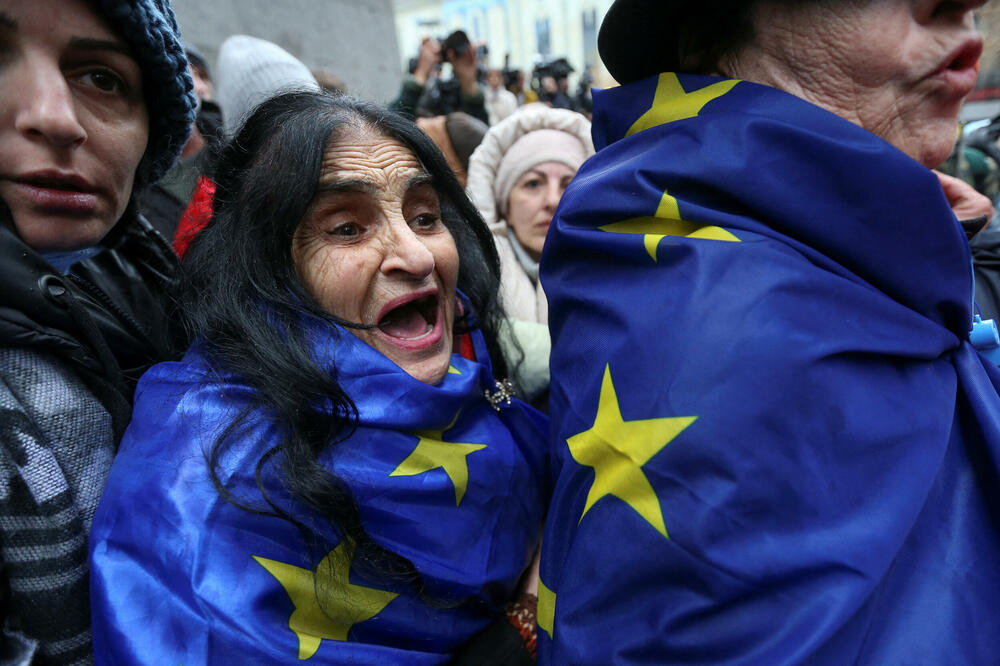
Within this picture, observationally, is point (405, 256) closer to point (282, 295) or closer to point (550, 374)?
point (282, 295)

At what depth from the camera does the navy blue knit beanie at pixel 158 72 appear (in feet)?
4.03

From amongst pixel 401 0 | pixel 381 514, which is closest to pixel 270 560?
pixel 381 514

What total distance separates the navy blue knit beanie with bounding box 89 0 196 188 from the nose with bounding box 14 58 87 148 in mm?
186

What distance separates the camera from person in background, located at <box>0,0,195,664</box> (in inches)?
39.4

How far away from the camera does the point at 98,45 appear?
118cm

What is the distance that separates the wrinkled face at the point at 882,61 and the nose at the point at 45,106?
1176mm

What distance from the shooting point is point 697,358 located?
0.79 m

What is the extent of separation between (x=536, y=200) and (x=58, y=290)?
217cm

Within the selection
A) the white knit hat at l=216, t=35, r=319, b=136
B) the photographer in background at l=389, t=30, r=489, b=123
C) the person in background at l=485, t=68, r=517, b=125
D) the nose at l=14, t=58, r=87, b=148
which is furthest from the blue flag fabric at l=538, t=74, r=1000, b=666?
the person in background at l=485, t=68, r=517, b=125

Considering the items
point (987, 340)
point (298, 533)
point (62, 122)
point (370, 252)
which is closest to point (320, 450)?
point (298, 533)

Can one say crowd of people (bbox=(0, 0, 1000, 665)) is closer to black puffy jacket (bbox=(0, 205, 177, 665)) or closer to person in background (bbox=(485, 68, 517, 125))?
black puffy jacket (bbox=(0, 205, 177, 665))

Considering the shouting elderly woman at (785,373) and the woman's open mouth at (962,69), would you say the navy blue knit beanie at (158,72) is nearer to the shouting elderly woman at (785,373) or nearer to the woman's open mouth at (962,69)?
the shouting elderly woman at (785,373)

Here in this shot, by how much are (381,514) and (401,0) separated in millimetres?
43028

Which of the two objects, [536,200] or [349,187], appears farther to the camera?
[536,200]
